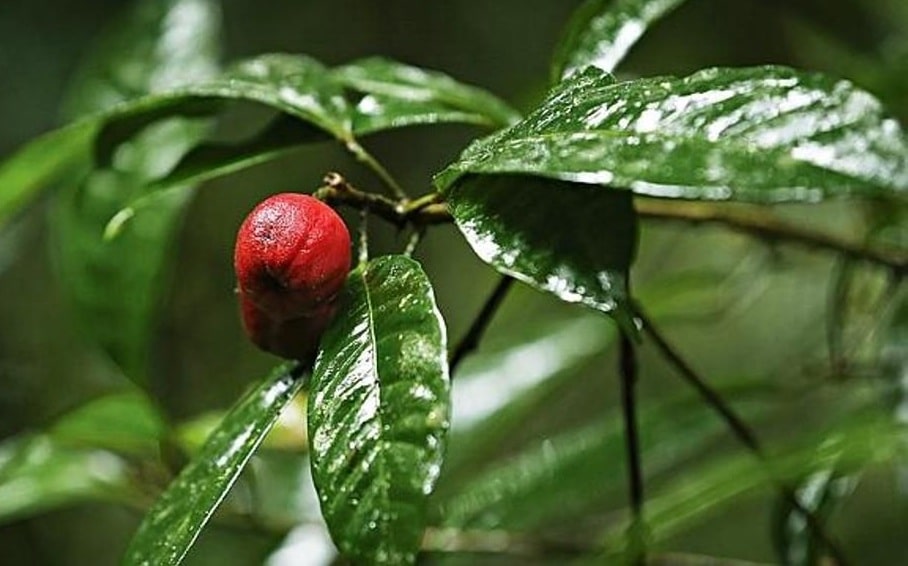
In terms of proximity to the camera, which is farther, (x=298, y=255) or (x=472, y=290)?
(x=472, y=290)

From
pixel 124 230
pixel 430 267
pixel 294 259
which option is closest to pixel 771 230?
pixel 124 230

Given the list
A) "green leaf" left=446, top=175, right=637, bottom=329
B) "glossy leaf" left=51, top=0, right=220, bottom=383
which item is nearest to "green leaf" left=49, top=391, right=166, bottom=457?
"glossy leaf" left=51, top=0, right=220, bottom=383

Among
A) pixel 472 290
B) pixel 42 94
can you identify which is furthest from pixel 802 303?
pixel 42 94

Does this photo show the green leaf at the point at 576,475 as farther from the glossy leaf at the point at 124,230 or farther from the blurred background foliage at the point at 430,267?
the blurred background foliage at the point at 430,267

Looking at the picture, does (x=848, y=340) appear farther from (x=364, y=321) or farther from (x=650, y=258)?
(x=364, y=321)

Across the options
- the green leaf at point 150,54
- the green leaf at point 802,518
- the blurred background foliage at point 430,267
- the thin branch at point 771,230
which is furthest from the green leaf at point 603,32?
the blurred background foliage at point 430,267

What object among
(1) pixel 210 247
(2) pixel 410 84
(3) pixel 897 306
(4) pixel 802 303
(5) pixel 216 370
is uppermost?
(2) pixel 410 84

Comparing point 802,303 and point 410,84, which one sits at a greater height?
point 410,84
